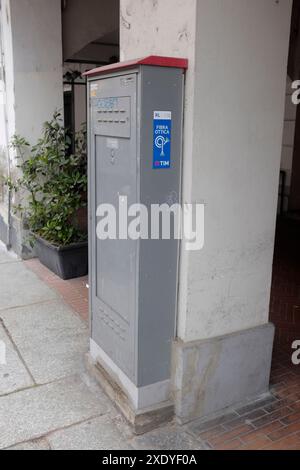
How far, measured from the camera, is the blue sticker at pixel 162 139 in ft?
8.78

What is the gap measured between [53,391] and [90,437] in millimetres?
604

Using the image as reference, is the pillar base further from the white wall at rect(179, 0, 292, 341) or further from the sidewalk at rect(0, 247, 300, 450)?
the white wall at rect(179, 0, 292, 341)

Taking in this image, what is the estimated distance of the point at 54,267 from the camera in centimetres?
585

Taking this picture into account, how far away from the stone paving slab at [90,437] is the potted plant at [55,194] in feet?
9.26

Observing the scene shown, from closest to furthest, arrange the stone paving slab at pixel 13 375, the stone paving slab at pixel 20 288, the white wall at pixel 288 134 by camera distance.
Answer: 1. the stone paving slab at pixel 13 375
2. the stone paving slab at pixel 20 288
3. the white wall at pixel 288 134

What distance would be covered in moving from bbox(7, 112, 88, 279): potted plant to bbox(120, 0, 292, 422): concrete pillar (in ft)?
8.92

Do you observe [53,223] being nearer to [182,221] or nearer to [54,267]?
[54,267]

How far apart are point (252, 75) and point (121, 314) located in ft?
5.54

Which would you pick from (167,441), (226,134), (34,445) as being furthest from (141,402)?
(226,134)

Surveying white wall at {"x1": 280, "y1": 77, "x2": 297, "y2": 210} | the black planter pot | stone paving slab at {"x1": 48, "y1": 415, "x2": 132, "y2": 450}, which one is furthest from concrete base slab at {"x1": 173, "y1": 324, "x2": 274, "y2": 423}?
white wall at {"x1": 280, "y1": 77, "x2": 297, "y2": 210}

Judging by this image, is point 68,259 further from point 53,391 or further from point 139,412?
point 139,412

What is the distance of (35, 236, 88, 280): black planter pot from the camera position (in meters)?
5.64

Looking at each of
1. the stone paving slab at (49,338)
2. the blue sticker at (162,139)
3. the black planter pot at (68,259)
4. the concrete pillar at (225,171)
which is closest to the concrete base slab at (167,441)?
the concrete pillar at (225,171)

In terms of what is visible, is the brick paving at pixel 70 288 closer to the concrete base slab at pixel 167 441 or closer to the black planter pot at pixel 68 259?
the black planter pot at pixel 68 259
